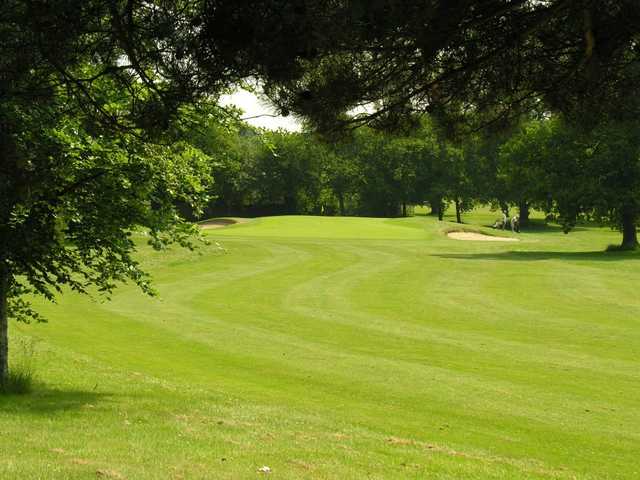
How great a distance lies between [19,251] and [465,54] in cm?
770

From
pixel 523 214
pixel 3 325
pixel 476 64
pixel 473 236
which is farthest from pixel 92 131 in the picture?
pixel 523 214

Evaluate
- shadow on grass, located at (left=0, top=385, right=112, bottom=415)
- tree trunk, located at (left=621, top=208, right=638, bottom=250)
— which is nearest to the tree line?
tree trunk, located at (left=621, top=208, right=638, bottom=250)

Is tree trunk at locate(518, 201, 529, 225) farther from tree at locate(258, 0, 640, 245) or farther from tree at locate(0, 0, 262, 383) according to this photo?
tree at locate(258, 0, 640, 245)

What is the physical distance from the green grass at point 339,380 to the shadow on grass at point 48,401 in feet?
0.15

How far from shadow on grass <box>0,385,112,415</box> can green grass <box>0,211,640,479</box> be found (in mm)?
47

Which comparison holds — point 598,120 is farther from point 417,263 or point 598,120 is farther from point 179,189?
point 417,263

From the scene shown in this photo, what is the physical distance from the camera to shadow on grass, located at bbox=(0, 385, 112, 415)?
11.3m

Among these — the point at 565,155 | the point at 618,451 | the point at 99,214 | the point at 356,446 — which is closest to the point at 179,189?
the point at 99,214

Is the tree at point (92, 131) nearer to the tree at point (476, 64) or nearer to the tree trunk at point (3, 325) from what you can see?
the tree trunk at point (3, 325)

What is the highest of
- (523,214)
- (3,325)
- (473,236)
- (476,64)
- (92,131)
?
(476,64)

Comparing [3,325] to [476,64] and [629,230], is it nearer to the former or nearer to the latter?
[476,64]

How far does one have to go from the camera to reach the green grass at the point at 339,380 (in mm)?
9172

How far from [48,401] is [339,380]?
5.56 meters

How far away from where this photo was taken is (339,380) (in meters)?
15.2
